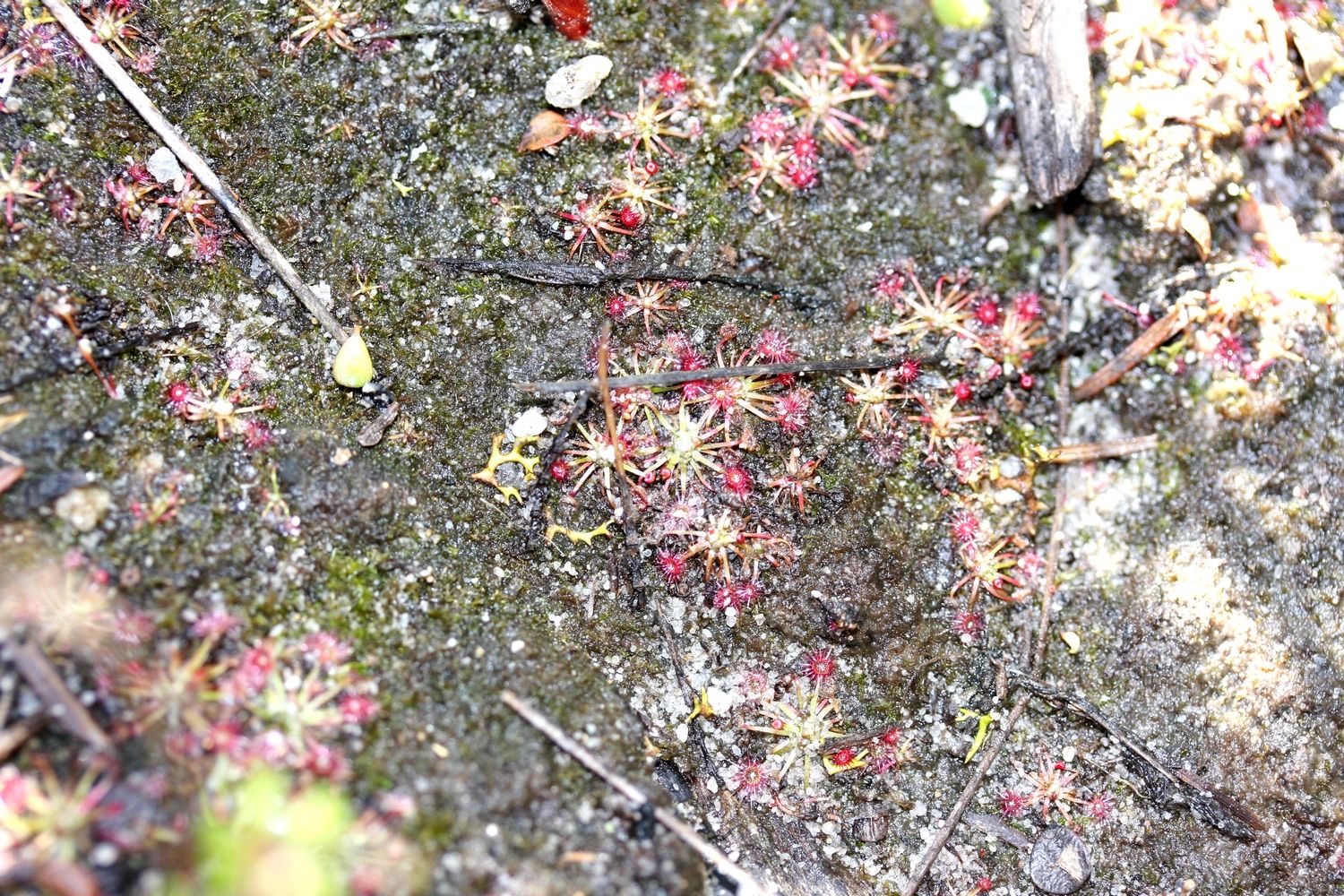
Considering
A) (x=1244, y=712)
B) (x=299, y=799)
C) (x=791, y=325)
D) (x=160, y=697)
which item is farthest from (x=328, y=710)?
(x=1244, y=712)

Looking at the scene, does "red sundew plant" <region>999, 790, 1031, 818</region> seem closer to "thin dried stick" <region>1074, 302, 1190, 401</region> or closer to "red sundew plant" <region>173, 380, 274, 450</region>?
"thin dried stick" <region>1074, 302, 1190, 401</region>

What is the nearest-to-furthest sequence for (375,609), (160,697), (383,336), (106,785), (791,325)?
(106,785)
(160,697)
(375,609)
(383,336)
(791,325)

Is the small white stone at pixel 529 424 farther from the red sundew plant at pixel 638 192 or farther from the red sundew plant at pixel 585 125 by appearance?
the red sundew plant at pixel 585 125

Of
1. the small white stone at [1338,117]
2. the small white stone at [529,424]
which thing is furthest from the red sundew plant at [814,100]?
the small white stone at [1338,117]

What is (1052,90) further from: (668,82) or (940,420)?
(668,82)

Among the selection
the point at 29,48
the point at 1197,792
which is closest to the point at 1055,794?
the point at 1197,792

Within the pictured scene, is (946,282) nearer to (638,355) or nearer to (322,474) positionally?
(638,355)
